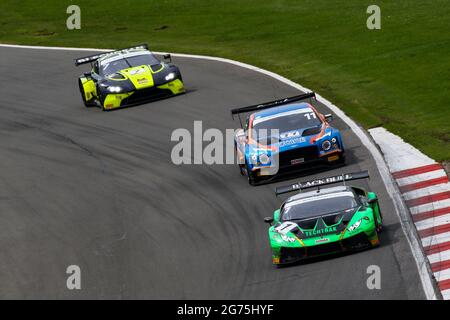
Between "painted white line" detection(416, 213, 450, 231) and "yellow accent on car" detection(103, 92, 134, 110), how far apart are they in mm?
14338

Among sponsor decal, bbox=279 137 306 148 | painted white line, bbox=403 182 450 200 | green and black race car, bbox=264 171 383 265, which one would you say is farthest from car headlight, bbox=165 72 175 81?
green and black race car, bbox=264 171 383 265

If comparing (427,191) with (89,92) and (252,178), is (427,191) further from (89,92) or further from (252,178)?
(89,92)

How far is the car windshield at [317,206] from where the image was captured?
701 inches

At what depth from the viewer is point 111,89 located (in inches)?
1252

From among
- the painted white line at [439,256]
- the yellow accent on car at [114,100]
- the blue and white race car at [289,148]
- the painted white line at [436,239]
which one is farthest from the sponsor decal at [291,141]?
the yellow accent on car at [114,100]

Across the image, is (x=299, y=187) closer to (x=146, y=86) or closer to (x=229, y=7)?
(x=146, y=86)

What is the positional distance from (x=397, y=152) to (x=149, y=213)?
5.91 m

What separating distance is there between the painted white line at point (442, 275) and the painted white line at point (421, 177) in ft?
16.4

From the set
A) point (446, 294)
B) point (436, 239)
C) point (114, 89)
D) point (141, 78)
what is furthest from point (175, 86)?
point (446, 294)

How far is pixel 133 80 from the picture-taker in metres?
31.5

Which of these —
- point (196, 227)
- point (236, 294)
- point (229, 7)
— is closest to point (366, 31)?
point (229, 7)

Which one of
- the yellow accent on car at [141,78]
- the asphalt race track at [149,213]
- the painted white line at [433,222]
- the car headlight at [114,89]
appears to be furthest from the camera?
the car headlight at [114,89]

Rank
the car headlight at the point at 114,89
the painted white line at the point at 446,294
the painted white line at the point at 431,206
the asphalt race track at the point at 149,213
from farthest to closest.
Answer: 1. the car headlight at the point at 114,89
2. the painted white line at the point at 431,206
3. the asphalt race track at the point at 149,213
4. the painted white line at the point at 446,294

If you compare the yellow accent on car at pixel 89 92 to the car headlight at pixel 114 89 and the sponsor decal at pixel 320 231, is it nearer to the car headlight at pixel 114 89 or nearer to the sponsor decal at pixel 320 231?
the car headlight at pixel 114 89
